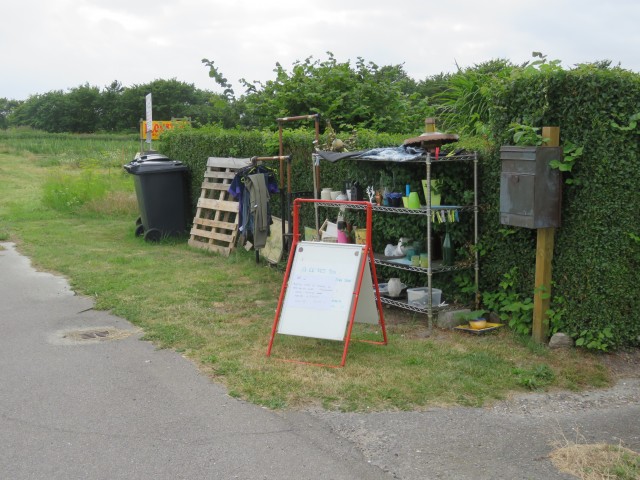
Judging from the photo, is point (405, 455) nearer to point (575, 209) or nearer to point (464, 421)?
point (464, 421)

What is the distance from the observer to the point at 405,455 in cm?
476

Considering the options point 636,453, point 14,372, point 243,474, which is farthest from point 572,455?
point 14,372

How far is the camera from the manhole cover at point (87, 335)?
7555mm

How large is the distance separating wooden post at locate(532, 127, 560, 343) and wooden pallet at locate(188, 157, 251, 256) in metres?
6.31

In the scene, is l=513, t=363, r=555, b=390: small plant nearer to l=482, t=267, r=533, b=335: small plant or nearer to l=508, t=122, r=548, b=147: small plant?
l=482, t=267, r=533, b=335: small plant

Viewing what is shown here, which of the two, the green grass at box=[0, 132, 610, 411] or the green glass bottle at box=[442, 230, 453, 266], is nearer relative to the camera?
the green grass at box=[0, 132, 610, 411]

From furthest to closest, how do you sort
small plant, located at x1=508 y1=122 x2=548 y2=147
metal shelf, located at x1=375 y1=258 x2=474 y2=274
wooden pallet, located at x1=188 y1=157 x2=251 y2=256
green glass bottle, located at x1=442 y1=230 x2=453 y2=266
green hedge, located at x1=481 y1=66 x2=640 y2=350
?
wooden pallet, located at x1=188 y1=157 x2=251 y2=256 < green glass bottle, located at x1=442 y1=230 x2=453 y2=266 < metal shelf, located at x1=375 y1=258 x2=474 y2=274 < small plant, located at x1=508 y1=122 x2=548 y2=147 < green hedge, located at x1=481 y1=66 x2=640 y2=350

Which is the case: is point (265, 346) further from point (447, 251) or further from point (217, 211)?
point (217, 211)

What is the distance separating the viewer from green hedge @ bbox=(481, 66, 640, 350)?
21.0 ft

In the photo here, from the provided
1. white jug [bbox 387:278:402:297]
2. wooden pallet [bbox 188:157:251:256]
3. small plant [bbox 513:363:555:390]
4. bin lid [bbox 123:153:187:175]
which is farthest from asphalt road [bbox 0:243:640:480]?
bin lid [bbox 123:153:187:175]

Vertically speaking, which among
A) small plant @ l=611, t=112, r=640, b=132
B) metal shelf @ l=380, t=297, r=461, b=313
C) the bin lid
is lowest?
metal shelf @ l=380, t=297, r=461, b=313

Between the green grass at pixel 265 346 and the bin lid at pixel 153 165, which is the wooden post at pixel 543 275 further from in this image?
the bin lid at pixel 153 165

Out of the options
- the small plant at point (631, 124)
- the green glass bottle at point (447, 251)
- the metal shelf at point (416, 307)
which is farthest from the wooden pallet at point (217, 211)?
the small plant at point (631, 124)

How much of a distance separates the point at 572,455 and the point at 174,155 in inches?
462
